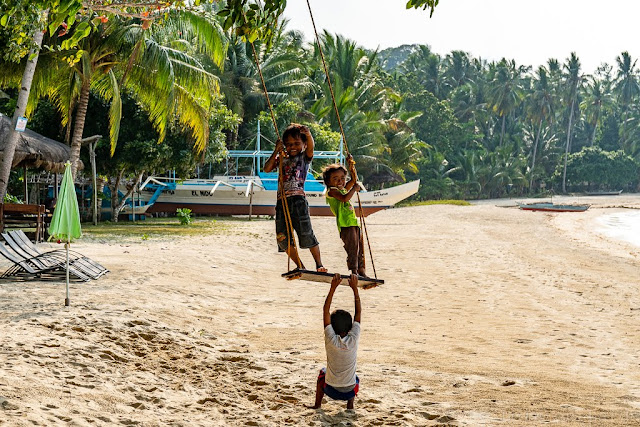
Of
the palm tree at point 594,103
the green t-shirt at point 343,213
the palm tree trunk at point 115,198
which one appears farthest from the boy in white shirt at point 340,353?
the palm tree at point 594,103

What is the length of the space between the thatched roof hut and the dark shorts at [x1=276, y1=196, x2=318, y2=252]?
10.4 meters

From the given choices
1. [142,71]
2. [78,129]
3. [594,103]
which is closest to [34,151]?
[78,129]

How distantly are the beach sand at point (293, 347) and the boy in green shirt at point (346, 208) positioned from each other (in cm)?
118

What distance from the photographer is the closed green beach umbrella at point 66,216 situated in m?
8.05

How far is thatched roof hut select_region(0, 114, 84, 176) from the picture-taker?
14754mm

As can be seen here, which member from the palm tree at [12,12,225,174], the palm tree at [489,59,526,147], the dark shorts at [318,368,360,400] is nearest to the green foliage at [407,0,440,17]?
the dark shorts at [318,368,360,400]

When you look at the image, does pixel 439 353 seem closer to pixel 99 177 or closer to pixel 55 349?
pixel 55 349

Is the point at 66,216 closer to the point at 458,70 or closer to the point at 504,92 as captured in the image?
the point at 504,92

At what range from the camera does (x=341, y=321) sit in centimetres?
559

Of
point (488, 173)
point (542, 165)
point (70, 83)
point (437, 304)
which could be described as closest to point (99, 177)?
point (70, 83)

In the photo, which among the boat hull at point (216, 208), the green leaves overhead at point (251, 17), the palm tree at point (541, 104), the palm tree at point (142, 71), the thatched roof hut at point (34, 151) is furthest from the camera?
the palm tree at point (541, 104)

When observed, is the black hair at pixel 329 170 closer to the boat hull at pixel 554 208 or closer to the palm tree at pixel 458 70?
the boat hull at pixel 554 208

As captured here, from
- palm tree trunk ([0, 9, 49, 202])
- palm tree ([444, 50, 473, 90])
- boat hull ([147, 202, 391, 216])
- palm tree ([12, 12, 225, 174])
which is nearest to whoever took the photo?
palm tree trunk ([0, 9, 49, 202])

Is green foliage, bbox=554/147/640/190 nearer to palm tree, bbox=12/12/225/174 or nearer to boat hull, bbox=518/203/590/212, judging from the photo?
boat hull, bbox=518/203/590/212
